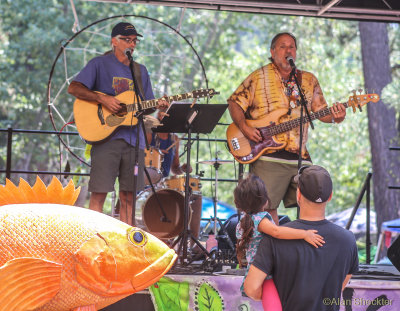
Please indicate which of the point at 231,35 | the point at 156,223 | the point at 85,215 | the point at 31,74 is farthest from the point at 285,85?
the point at 231,35

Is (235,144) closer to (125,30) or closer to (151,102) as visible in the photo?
(151,102)

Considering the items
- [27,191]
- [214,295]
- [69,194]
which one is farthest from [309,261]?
[214,295]

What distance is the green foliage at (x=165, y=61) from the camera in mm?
17328

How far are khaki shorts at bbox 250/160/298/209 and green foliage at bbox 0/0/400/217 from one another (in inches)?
353

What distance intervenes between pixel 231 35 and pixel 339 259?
2103cm

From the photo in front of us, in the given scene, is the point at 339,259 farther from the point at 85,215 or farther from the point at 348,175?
the point at 348,175

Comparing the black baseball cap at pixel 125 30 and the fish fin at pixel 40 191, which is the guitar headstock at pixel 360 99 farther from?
the fish fin at pixel 40 191

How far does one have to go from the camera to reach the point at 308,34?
63.3 ft

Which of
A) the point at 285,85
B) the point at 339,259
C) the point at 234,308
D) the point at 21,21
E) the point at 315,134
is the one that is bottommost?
the point at 234,308

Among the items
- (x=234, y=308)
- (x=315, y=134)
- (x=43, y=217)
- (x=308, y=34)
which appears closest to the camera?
(x=43, y=217)

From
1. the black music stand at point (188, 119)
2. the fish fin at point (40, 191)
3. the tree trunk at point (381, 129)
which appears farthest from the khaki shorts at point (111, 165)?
the tree trunk at point (381, 129)

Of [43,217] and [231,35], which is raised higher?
[231,35]

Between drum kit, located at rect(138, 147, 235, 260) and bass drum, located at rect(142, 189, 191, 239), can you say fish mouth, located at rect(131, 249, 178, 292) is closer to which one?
drum kit, located at rect(138, 147, 235, 260)

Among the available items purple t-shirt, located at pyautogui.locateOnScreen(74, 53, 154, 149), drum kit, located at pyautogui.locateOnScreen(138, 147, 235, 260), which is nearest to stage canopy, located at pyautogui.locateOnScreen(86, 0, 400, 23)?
purple t-shirt, located at pyautogui.locateOnScreen(74, 53, 154, 149)
